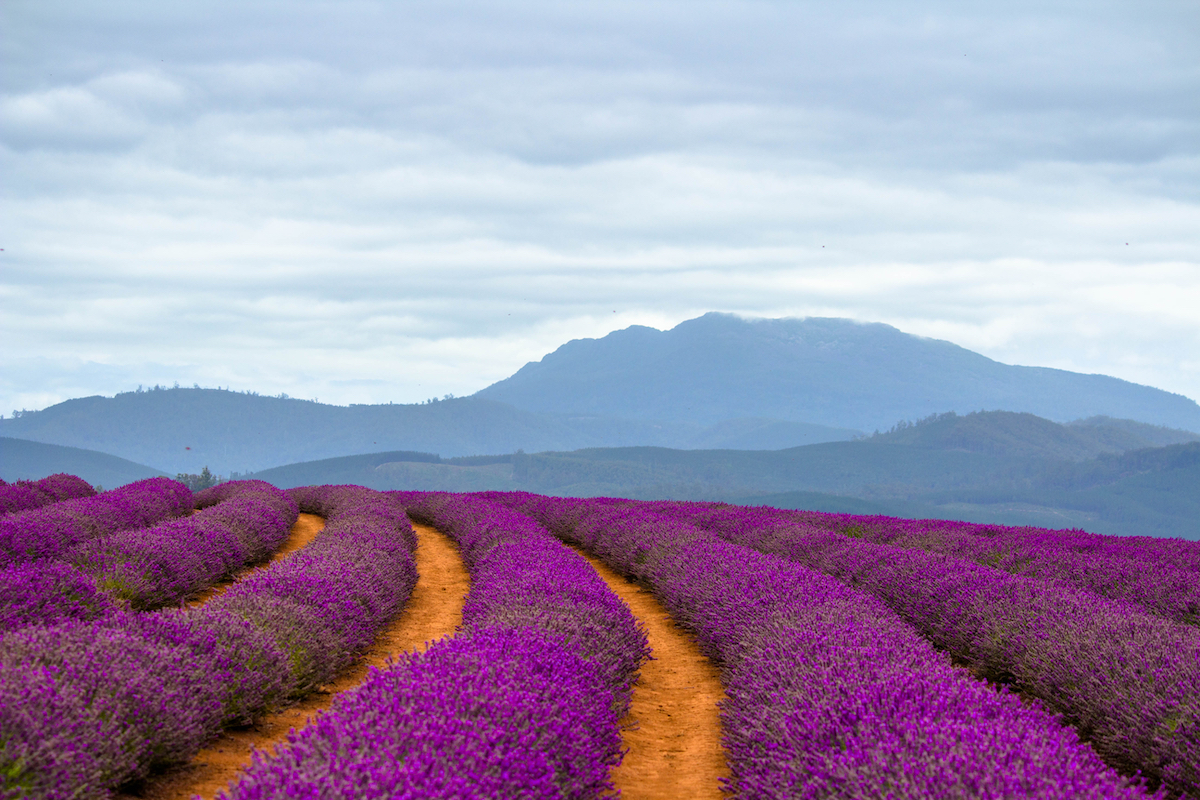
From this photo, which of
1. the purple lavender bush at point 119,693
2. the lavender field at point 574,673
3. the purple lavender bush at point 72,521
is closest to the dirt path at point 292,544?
the lavender field at point 574,673

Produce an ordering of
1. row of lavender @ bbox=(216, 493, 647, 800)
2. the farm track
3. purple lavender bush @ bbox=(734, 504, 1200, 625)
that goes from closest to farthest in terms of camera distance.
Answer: row of lavender @ bbox=(216, 493, 647, 800) < the farm track < purple lavender bush @ bbox=(734, 504, 1200, 625)

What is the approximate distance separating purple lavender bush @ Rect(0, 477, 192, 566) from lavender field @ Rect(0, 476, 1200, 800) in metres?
0.06

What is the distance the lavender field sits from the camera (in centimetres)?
307

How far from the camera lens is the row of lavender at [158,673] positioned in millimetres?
3295

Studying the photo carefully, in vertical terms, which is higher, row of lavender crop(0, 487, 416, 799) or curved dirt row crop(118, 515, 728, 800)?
row of lavender crop(0, 487, 416, 799)

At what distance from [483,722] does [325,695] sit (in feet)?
10.3

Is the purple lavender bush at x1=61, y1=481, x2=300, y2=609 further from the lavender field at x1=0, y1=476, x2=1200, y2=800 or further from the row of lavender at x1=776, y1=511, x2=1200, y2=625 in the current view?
the row of lavender at x1=776, y1=511, x2=1200, y2=625

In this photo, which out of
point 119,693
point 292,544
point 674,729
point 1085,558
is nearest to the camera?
point 119,693

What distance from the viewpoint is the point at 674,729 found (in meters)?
5.58

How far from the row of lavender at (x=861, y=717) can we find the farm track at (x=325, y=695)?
6.06ft

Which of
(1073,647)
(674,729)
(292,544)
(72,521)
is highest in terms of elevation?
(1073,647)

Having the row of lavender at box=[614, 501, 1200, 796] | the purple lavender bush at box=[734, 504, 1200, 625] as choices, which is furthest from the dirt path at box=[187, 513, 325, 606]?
the purple lavender bush at box=[734, 504, 1200, 625]

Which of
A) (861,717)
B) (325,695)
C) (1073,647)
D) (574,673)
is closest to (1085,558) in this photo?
(1073,647)

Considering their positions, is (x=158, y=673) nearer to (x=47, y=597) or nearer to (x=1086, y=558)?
(x=47, y=597)
